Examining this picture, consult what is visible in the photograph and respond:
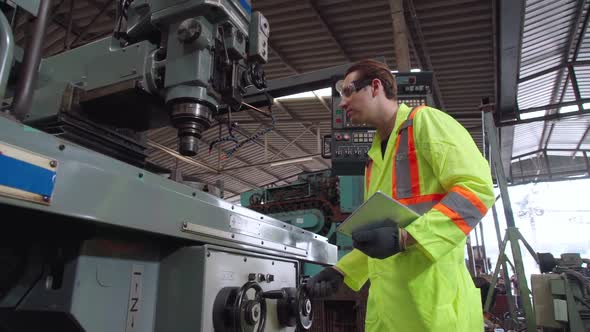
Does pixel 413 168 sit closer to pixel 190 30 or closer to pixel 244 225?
pixel 244 225

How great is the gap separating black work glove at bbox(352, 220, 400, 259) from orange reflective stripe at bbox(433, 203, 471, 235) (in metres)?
0.12

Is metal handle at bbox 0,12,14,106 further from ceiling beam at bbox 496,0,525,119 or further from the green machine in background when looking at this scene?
ceiling beam at bbox 496,0,525,119

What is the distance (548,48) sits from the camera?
4.76 metres

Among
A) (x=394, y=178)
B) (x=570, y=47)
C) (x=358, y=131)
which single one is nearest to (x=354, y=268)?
(x=394, y=178)

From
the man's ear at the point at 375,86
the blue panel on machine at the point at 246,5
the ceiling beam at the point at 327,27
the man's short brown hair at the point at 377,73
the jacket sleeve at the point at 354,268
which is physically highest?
the ceiling beam at the point at 327,27

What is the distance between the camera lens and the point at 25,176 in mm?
573

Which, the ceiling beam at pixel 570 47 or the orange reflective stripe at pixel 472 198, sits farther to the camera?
the ceiling beam at pixel 570 47

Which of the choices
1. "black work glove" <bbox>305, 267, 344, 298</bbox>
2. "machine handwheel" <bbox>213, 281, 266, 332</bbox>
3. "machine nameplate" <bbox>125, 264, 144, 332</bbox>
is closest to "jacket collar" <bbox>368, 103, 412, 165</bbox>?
"black work glove" <bbox>305, 267, 344, 298</bbox>

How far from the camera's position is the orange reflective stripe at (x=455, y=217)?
97 cm

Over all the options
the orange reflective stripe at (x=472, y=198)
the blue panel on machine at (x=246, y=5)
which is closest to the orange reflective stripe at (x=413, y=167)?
the orange reflective stripe at (x=472, y=198)

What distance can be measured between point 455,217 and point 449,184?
117 mm

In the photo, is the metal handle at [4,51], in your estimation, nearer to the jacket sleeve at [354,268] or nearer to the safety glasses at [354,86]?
the safety glasses at [354,86]

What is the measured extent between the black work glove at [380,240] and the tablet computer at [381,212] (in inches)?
0.8

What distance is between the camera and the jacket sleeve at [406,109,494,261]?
37.7 inches
